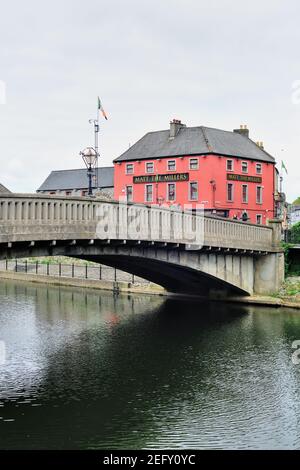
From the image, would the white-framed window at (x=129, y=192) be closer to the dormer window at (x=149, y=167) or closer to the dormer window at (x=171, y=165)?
the dormer window at (x=149, y=167)

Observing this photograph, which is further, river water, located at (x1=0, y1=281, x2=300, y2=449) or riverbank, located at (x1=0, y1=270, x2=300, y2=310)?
riverbank, located at (x1=0, y1=270, x2=300, y2=310)

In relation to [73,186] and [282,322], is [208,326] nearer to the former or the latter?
[282,322]

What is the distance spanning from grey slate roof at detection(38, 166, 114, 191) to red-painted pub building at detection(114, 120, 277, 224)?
2250cm

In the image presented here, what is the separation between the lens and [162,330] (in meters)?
44.8

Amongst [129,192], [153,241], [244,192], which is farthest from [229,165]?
[153,241]

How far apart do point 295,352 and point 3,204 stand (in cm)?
1858

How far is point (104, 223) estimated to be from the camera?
36.2m

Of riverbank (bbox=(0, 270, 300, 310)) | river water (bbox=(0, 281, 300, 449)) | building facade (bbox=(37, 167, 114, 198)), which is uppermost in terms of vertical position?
building facade (bbox=(37, 167, 114, 198))

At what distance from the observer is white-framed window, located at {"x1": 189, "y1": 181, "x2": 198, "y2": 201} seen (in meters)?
71.9

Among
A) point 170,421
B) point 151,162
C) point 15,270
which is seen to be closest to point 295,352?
point 170,421

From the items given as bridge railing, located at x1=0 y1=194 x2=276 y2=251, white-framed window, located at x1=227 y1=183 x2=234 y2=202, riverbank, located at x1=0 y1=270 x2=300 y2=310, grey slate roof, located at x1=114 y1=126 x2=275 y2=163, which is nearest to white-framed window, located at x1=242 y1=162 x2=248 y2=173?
grey slate roof, located at x1=114 y1=126 x2=275 y2=163

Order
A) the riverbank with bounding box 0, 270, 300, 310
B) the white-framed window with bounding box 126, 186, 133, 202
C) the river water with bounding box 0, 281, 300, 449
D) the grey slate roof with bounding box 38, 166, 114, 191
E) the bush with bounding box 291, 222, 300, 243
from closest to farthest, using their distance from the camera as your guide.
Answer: the river water with bounding box 0, 281, 300, 449, the riverbank with bounding box 0, 270, 300, 310, the bush with bounding box 291, 222, 300, 243, the white-framed window with bounding box 126, 186, 133, 202, the grey slate roof with bounding box 38, 166, 114, 191

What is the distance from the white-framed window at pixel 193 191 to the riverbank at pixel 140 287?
1239 centimetres

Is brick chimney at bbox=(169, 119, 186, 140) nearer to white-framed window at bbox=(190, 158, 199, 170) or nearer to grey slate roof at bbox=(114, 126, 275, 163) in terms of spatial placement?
grey slate roof at bbox=(114, 126, 275, 163)
